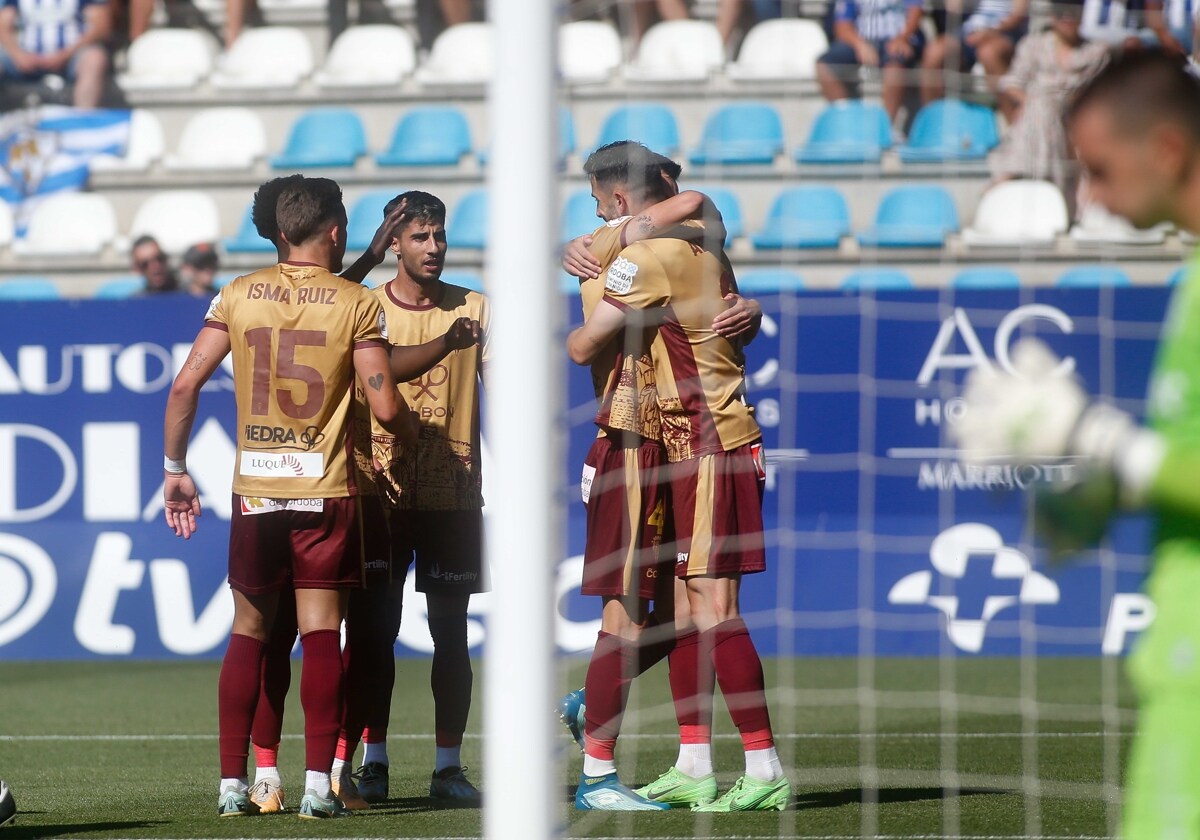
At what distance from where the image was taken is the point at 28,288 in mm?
12133

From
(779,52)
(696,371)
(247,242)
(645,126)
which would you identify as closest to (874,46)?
(779,52)

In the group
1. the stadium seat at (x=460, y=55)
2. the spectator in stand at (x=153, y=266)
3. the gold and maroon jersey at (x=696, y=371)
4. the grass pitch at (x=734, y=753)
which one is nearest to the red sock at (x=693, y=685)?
the grass pitch at (x=734, y=753)

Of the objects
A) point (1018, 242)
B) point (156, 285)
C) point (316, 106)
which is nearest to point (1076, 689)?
point (1018, 242)

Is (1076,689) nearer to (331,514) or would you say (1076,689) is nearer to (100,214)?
(331,514)

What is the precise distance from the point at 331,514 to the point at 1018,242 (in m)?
5.63

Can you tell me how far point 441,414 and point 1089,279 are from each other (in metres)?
4.58

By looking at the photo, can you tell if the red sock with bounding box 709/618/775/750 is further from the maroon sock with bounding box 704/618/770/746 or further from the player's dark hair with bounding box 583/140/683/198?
the player's dark hair with bounding box 583/140/683/198

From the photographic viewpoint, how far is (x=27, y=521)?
30.0ft

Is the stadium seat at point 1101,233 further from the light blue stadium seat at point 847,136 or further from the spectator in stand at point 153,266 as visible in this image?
the spectator in stand at point 153,266

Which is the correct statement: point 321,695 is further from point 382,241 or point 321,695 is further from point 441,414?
point 382,241

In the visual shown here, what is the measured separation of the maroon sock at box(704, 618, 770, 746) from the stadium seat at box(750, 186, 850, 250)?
5.88 m

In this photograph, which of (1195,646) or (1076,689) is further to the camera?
(1076,689)

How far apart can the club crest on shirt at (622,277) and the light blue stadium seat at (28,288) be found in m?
8.30

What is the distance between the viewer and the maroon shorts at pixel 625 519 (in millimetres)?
4996
